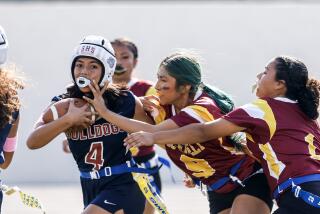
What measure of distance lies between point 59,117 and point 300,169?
5.37 ft

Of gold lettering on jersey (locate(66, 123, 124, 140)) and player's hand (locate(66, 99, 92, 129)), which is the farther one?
gold lettering on jersey (locate(66, 123, 124, 140))

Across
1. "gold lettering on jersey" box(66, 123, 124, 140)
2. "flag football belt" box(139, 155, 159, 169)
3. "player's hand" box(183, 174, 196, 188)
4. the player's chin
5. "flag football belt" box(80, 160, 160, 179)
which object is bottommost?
"flag football belt" box(139, 155, 159, 169)

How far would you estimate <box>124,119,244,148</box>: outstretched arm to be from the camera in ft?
18.4

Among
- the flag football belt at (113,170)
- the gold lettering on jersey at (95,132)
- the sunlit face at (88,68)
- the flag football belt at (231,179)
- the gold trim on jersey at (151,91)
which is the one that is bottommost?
the flag football belt at (231,179)

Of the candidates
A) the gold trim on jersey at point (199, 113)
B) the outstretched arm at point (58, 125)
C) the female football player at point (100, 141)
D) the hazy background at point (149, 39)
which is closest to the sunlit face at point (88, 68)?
the female football player at point (100, 141)

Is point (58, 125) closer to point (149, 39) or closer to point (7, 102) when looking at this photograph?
point (7, 102)

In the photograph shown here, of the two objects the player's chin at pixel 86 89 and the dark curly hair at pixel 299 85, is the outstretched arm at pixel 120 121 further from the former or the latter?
the dark curly hair at pixel 299 85

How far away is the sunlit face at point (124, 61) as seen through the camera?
28.4 ft

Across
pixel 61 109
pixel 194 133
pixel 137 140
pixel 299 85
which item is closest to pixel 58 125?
pixel 61 109

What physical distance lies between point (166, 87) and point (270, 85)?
723 mm

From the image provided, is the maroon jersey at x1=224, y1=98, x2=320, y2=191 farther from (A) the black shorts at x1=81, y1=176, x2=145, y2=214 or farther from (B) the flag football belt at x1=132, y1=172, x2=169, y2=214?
(A) the black shorts at x1=81, y1=176, x2=145, y2=214

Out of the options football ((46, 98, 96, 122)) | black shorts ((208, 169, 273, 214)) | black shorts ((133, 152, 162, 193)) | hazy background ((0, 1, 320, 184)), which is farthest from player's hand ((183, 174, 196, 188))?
hazy background ((0, 1, 320, 184))

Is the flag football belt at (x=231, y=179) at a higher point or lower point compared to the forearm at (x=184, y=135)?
lower

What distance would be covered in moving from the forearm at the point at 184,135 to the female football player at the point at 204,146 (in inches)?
5.1
